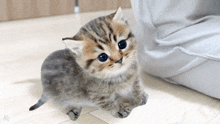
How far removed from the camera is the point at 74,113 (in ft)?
3.01

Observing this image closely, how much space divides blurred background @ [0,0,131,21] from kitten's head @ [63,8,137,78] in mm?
1826

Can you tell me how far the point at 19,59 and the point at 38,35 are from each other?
0.51 metres

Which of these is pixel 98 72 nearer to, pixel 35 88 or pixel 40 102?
pixel 40 102

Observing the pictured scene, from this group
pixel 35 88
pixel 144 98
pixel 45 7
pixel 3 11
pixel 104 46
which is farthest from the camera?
pixel 45 7

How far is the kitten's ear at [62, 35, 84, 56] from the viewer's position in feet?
2.43

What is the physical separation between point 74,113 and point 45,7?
189cm

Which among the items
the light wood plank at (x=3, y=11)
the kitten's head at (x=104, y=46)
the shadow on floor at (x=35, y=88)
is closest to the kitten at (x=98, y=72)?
the kitten's head at (x=104, y=46)

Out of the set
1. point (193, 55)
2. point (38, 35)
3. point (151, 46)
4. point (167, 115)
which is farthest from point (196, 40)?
point (38, 35)

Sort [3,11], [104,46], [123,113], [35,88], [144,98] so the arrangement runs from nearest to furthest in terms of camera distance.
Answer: [104,46] < [123,113] < [144,98] < [35,88] < [3,11]

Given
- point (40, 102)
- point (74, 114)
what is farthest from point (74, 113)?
point (40, 102)

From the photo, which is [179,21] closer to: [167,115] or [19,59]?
[167,115]

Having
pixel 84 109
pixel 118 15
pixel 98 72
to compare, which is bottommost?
pixel 84 109

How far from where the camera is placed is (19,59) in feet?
4.69

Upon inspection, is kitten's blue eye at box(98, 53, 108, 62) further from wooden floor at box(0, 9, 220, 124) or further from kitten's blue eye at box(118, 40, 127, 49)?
wooden floor at box(0, 9, 220, 124)
